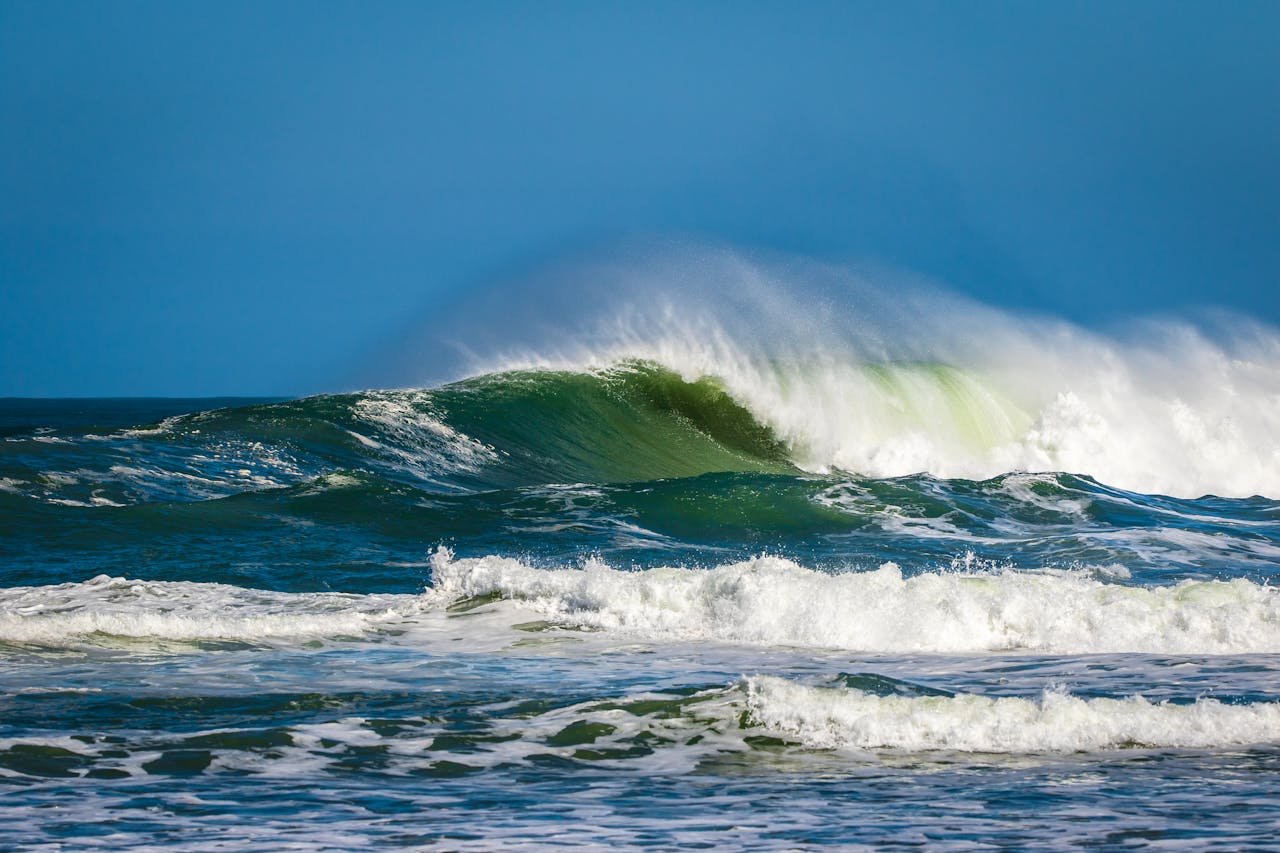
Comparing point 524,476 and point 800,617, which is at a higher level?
point 524,476

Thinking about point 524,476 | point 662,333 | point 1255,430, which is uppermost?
point 662,333

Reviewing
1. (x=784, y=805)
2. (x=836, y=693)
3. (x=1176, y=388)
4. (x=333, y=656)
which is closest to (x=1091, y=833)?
(x=784, y=805)

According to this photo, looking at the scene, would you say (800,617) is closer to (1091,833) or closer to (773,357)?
(1091,833)

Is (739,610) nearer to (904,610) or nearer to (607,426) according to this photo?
(904,610)

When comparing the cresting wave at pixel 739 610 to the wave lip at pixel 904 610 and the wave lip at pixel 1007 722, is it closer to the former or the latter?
the wave lip at pixel 904 610

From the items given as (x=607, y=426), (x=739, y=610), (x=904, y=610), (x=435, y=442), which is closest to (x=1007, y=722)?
(x=904, y=610)

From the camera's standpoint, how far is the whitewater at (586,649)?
4.78 meters

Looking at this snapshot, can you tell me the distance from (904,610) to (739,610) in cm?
123

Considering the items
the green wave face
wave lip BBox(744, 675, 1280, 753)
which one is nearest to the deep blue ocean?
wave lip BBox(744, 675, 1280, 753)

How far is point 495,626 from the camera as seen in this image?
944 cm

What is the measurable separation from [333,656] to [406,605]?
1973 mm

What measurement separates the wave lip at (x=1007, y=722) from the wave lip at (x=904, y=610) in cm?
247

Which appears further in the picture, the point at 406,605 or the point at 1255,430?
the point at 1255,430

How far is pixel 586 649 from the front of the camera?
28.1 ft
